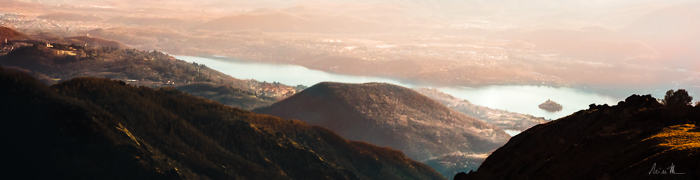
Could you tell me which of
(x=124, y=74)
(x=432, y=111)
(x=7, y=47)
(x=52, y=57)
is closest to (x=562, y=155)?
(x=432, y=111)

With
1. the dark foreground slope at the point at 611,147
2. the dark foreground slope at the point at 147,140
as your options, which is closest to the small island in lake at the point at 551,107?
the dark foreground slope at the point at 147,140

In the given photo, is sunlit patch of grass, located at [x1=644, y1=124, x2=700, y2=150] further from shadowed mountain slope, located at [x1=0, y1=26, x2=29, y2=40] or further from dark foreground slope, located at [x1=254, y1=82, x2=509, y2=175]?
shadowed mountain slope, located at [x1=0, y1=26, x2=29, y2=40]

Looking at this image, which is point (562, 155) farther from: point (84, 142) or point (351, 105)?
point (351, 105)

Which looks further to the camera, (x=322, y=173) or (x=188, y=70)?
(x=188, y=70)

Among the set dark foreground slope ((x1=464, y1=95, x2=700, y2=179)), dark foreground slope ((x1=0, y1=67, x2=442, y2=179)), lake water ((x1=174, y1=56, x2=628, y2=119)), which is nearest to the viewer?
dark foreground slope ((x1=464, y1=95, x2=700, y2=179))

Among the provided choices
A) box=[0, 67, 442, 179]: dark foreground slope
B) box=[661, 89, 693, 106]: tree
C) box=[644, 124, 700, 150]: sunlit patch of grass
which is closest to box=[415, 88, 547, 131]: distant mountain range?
box=[0, 67, 442, 179]: dark foreground slope

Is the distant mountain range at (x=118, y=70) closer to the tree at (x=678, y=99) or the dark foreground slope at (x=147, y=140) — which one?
the dark foreground slope at (x=147, y=140)
